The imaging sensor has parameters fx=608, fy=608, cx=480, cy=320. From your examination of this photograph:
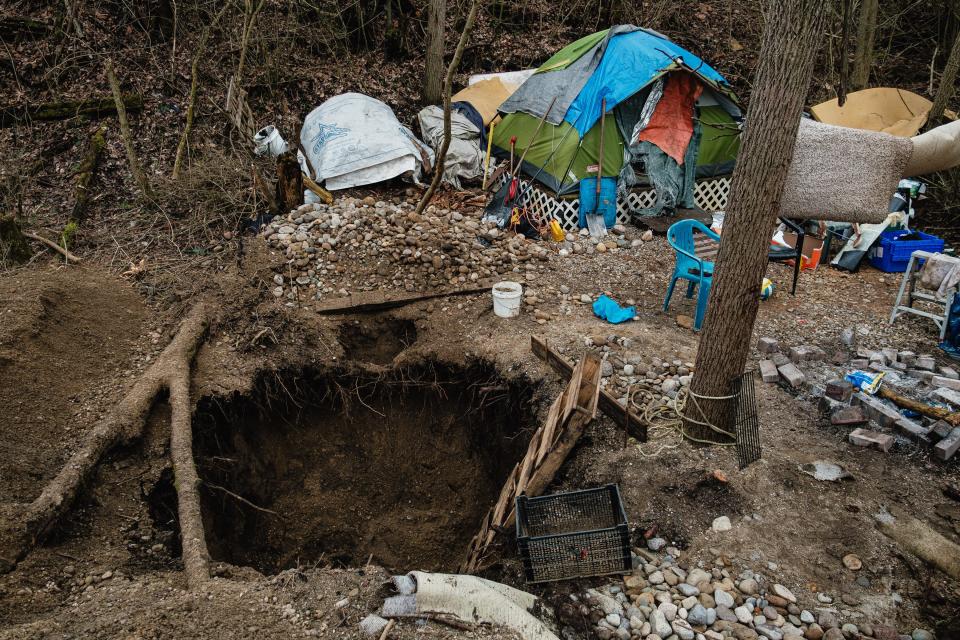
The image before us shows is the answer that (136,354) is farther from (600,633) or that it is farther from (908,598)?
(908,598)

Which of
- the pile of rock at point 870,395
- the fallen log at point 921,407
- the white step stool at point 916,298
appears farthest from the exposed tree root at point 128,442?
the white step stool at point 916,298

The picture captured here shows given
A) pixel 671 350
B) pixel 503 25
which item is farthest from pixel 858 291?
pixel 503 25

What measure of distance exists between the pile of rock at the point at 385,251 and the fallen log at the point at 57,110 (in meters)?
4.11

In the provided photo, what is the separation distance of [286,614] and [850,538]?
3.05m

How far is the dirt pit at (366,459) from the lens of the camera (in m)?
5.13

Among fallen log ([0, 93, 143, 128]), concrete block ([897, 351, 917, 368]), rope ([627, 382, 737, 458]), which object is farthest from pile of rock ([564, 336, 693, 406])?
fallen log ([0, 93, 143, 128])

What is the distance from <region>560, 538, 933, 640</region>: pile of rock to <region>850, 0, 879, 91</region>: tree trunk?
8658 millimetres

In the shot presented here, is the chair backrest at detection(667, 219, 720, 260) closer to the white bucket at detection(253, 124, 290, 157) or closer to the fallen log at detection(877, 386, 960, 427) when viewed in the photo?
the fallen log at detection(877, 386, 960, 427)

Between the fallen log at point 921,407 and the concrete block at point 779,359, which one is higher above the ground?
the fallen log at point 921,407

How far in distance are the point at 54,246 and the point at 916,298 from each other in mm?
8483

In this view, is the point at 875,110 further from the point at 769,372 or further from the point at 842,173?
the point at 769,372

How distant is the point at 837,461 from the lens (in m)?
3.92

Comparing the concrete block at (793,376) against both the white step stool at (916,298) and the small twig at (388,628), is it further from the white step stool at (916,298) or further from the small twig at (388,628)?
the small twig at (388,628)

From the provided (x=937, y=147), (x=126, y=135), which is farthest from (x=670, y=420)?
(x=126, y=135)
